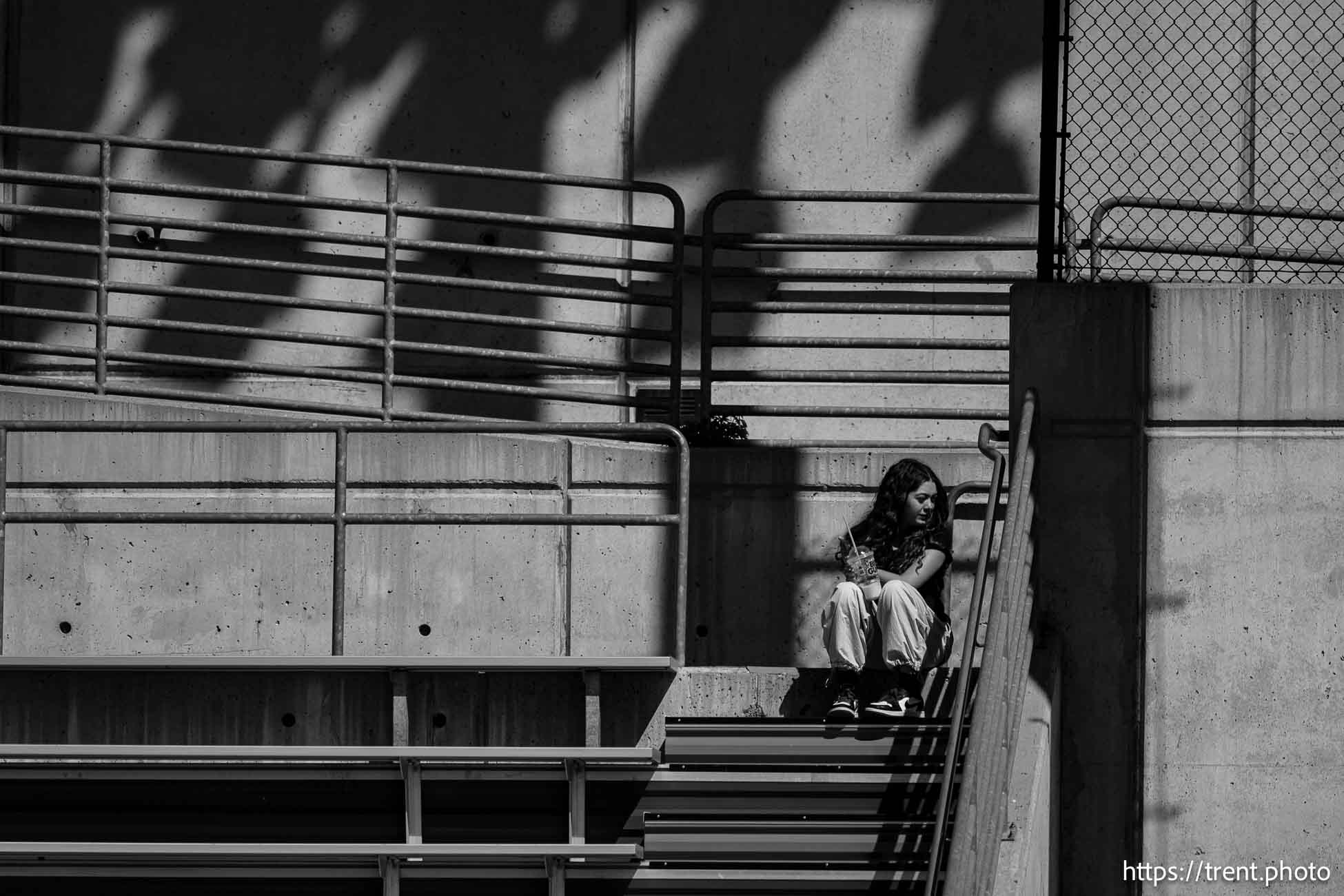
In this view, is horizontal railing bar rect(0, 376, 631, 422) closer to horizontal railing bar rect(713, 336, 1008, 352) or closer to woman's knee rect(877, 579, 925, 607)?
horizontal railing bar rect(713, 336, 1008, 352)

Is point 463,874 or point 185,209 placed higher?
point 185,209

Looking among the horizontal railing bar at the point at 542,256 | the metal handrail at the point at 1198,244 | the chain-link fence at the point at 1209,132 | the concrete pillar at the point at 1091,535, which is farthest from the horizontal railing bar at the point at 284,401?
the chain-link fence at the point at 1209,132

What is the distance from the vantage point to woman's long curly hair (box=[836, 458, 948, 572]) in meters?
8.23

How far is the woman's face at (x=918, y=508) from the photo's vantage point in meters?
8.29

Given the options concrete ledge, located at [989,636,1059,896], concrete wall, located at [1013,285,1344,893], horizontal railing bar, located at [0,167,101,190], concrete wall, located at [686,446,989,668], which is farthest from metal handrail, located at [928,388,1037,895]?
horizontal railing bar, located at [0,167,101,190]

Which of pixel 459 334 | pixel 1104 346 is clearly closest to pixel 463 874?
pixel 1104 346

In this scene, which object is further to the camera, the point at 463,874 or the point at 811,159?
the point at 811,159

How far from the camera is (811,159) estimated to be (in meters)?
12.2

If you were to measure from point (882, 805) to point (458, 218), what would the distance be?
15.3ft

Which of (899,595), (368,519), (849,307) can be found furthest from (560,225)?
(899,595)

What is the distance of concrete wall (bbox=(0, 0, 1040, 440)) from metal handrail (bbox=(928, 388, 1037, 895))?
4.87m

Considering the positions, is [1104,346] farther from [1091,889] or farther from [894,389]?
[894,389]

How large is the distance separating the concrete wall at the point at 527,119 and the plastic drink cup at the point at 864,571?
379cm

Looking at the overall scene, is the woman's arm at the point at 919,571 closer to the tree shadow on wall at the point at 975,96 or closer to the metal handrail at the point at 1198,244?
the metal handrail at the point at 1198,244
